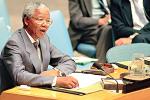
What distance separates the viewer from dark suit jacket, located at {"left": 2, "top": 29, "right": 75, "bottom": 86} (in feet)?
9.36

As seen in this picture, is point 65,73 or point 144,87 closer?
point 144,87

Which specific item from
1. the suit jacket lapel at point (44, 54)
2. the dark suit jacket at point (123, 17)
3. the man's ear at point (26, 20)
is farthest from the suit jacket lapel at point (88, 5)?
the man's ear at point (26, 20)

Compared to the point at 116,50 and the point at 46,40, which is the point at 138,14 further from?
the point at 46,40

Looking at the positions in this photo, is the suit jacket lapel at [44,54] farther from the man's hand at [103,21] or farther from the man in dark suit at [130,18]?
the man's hand at [103,21]

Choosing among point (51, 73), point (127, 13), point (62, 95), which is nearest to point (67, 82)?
point (62, 95)

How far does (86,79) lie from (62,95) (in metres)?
0.40

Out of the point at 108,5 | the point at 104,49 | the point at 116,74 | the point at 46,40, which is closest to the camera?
the point at 116,74

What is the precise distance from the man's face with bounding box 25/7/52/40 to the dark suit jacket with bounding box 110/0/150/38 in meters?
2.02

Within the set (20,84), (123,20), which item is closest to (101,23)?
(123,20)

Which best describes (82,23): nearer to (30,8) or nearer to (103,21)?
(103,21)

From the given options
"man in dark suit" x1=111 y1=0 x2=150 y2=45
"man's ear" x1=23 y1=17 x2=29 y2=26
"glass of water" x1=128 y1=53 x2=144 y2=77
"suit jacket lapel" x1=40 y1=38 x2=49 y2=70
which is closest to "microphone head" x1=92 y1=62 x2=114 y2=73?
"glass of water" x1=128 y1=53 x2=144 y2=77

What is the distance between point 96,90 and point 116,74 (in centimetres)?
48

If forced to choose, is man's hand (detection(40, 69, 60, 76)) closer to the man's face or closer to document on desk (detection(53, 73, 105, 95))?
document on desk (detection(53, 73, 105, 95))

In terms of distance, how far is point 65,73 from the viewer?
3188 millimetres
